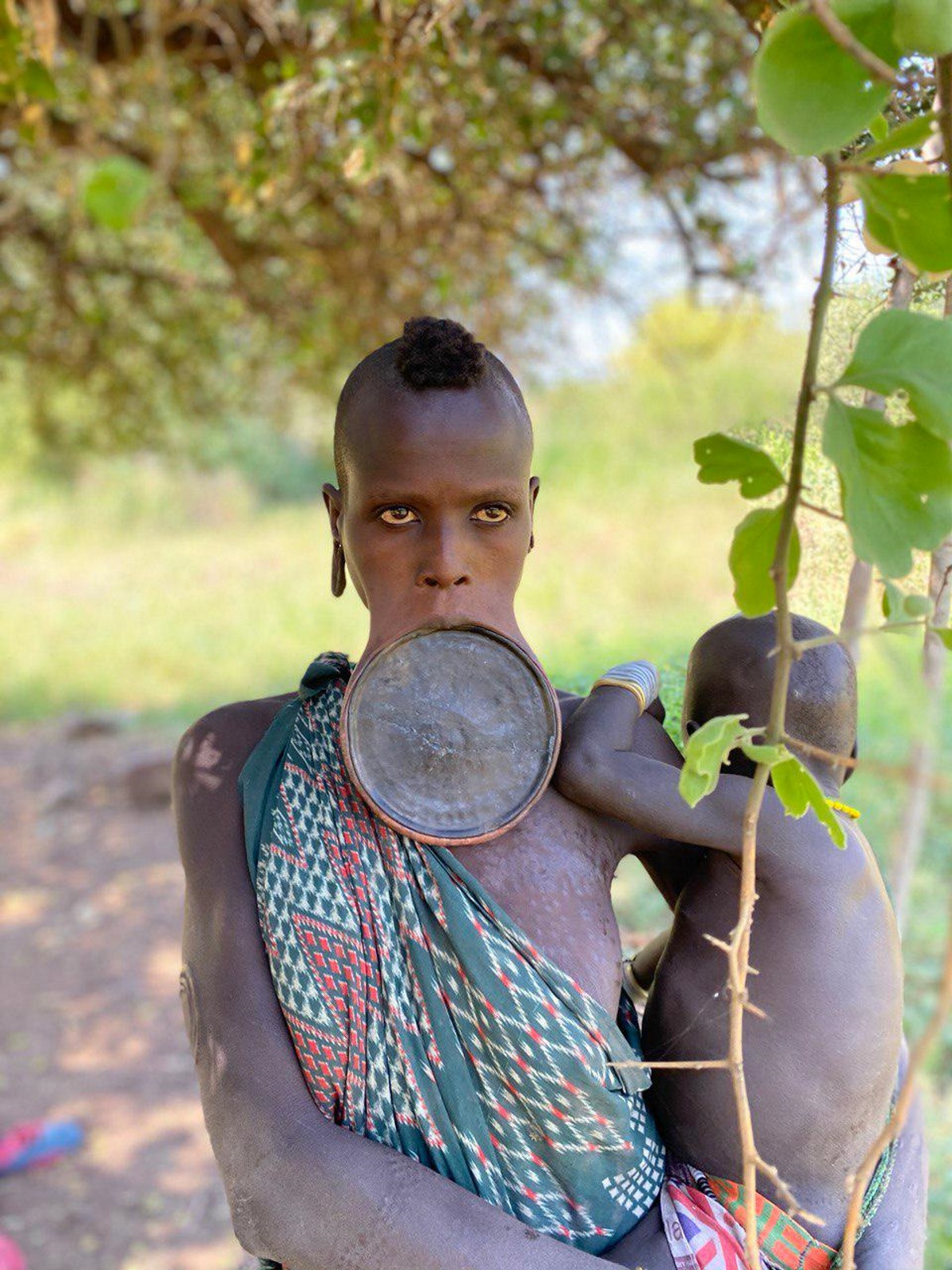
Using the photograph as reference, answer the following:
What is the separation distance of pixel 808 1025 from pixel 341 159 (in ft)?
8.03

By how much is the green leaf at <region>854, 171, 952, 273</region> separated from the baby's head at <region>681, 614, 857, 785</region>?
0.60 m

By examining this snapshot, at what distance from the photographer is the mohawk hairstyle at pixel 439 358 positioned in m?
1.27

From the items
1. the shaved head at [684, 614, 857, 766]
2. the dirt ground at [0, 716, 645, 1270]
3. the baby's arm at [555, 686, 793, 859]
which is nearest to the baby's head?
the shaved head at [684, 614, 857, 766]

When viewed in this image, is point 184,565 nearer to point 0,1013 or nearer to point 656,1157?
point 0,1013

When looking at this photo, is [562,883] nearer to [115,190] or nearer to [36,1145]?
Result: [115,190]

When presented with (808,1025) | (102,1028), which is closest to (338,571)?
(808,1025)

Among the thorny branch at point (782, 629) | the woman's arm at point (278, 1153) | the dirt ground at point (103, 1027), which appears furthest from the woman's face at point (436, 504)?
the dirt ground at point (103, 1027)

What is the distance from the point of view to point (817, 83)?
2.49 ft

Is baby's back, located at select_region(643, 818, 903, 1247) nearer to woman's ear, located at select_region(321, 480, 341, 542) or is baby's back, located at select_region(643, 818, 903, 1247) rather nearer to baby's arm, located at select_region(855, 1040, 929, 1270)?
baby's arm, located at select_region(855, 1040, 929, 1270)

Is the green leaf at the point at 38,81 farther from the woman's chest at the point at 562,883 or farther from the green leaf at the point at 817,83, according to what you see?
the green leaf at the point at 817,83

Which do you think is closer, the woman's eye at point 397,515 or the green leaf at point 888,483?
the green leaf at point 888,483

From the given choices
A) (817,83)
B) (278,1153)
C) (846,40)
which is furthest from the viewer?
(278,1153)

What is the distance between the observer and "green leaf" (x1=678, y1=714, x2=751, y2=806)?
35.3 inches

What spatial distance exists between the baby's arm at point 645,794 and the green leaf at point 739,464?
42 cm
